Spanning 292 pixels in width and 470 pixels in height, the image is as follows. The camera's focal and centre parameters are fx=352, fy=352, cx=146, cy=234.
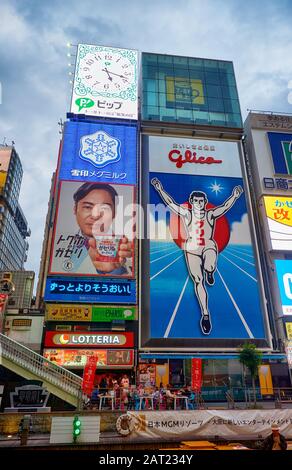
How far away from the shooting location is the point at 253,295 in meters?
33.9

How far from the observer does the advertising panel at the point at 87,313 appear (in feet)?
99.2

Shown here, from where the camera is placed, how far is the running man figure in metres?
33.2

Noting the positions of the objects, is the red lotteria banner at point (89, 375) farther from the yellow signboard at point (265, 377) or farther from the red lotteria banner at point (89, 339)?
the yellow signboard at point (265, 377)

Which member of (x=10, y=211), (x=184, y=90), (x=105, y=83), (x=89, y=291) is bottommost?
(x=89, y=291)

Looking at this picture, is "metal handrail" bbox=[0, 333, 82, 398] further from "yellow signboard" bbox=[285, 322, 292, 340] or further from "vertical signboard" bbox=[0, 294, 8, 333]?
"yellow signboard" bbox=[285, 322, 292, 340]

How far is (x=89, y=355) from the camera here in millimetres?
28797

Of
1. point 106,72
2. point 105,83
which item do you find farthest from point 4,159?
point 105,83

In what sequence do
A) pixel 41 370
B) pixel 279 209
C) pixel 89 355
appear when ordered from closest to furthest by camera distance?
pixel 41 370 < pixel 89 355 < pixel 279 209

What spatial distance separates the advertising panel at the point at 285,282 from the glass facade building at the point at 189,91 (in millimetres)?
18275

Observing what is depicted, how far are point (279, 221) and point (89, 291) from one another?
20788 mm

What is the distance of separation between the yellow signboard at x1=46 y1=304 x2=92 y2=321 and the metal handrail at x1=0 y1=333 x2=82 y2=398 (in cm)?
625

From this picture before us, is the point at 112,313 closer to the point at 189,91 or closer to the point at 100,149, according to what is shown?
the point at 100,149

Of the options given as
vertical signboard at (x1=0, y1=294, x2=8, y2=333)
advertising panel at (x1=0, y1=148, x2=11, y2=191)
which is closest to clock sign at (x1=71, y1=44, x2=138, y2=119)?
vertical signboard at (x1=0, y1=294, x2=8, y2=333)

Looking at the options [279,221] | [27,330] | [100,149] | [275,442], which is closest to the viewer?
[275,442]
